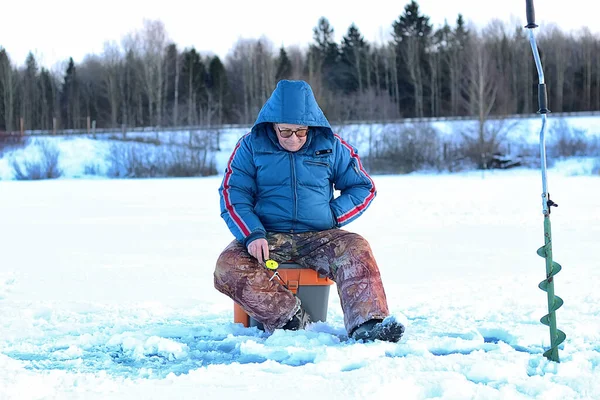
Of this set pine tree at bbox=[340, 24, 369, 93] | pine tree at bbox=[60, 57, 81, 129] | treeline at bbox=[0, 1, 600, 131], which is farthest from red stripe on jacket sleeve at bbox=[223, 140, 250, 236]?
pine tree at bbox=[60, 57, 81, 129]

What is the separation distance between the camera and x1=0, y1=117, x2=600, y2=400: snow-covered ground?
236 centimetres

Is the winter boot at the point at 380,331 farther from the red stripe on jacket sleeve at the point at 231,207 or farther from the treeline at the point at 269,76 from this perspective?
the treeline at the point at 269,76

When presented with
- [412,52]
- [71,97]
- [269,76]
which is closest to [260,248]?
[269,76]

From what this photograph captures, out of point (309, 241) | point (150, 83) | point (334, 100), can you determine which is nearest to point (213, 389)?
point (309, 241)

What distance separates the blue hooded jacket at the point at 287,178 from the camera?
10.6ft

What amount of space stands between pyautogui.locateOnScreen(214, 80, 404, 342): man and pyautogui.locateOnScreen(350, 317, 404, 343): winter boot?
92 millimetres

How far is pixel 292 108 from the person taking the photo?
3.21m

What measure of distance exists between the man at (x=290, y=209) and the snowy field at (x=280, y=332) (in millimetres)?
204

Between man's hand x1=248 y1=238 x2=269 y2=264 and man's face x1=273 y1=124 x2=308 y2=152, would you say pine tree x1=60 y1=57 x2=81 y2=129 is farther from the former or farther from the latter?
man's hand x1=248 y1=238 x2=269 y2=264

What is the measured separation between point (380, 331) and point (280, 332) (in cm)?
44

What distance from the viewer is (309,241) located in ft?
10.6

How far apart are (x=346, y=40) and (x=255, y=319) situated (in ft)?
145

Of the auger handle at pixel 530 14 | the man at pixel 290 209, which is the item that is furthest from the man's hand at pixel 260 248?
the auger handle at pixel 530 14

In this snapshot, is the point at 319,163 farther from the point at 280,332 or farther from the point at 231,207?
the point at 280,332
